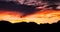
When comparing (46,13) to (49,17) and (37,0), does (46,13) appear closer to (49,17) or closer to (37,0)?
(49,17)

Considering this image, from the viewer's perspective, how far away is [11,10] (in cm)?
142

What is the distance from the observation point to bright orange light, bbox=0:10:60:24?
127 centimetres

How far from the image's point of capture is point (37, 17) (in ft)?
4.34

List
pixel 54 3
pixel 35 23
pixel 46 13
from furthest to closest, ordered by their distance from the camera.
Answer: pixel 54 3
pixel 46 13
pixel 35 23

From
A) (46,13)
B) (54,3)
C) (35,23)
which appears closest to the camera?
(35,23)

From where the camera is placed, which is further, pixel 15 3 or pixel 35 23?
pixel 15 3

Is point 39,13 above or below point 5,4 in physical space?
below

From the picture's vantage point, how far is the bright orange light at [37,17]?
1.27 m

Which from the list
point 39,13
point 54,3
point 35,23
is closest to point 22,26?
point 35,23

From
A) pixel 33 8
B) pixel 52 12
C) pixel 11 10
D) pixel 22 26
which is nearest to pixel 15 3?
pixel 11 10

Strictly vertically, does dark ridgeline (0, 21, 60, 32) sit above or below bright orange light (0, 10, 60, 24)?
below

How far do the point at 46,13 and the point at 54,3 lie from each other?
19 cm

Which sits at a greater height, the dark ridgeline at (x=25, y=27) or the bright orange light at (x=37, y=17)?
the bright orange light at (x=37, y=17)

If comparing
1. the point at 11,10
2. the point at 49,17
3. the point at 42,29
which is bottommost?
the point at 42,29
